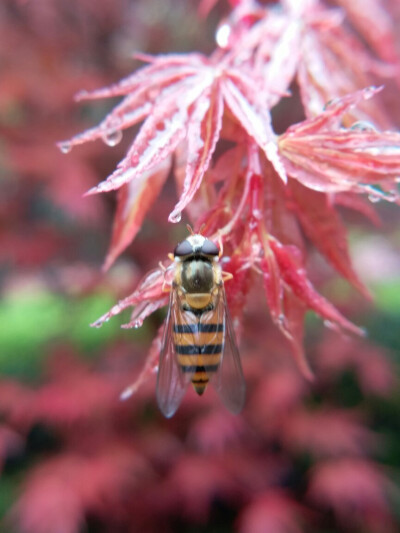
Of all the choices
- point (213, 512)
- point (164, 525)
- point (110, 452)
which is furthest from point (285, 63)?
point (213, 512)

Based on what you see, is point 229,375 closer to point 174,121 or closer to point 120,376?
point 174,121

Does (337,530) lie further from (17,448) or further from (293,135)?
(293,135)

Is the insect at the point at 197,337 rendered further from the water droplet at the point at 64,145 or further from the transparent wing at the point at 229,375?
the water droplet at the point at 64,145

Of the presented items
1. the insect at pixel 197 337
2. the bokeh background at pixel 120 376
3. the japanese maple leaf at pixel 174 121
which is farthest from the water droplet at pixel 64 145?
the bokeh background at pixel 120 376

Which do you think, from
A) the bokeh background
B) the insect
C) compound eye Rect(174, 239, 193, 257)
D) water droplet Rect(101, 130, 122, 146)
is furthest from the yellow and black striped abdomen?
the bokeh background

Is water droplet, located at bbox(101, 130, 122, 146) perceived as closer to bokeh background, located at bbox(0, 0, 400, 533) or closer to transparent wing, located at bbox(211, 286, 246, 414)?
transparent wing, located at bbox(211, 286, 246, 414)
